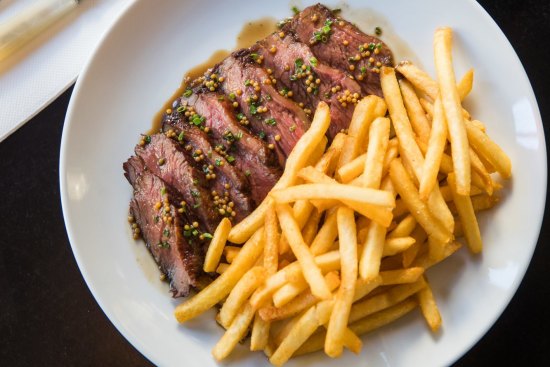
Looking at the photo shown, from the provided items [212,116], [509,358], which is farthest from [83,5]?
[509,358]

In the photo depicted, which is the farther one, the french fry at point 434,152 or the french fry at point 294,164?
the french fry at point 294,164

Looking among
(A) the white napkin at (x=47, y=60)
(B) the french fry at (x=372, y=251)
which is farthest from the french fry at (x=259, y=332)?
(A) the white napkin at (x=47, y=60)

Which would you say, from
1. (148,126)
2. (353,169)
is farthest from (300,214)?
(148,126)

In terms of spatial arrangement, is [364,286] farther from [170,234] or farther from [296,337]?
[170,234]

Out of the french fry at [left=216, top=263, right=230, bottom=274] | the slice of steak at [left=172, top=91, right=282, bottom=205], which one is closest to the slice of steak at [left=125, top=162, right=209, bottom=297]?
the french fry at [left=216, top=263, right=230, bottom=274]

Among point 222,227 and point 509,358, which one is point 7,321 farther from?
point 509,358

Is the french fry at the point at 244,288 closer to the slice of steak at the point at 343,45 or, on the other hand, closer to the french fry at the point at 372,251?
the french fry at the point at 372,251
